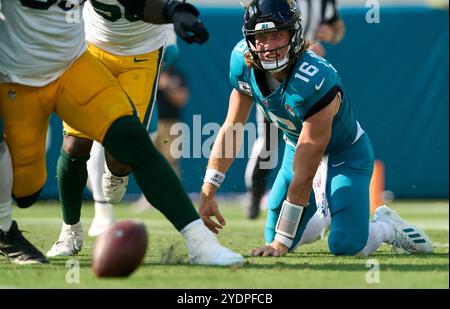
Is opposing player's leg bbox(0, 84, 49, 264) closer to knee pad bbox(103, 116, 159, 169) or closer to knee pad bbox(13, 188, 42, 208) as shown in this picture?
knee pad bbox(13, 188, 42, 208)

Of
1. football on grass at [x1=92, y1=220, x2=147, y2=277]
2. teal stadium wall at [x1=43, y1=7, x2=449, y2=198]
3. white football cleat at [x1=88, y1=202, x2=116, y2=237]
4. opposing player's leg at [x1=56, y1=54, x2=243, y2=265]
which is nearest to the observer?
football on grass at [x1=92, y1=220, x2=147, y2=277]

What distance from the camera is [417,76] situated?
34.1 ft

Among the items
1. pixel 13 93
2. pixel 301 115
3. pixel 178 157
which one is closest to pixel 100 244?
pixel 13 93

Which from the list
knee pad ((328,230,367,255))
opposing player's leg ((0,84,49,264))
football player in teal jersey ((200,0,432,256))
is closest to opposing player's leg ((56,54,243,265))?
opposing player's leg ((0,84,49,264))

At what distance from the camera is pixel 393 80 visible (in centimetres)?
1038

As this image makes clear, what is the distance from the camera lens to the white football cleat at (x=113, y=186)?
213 inches

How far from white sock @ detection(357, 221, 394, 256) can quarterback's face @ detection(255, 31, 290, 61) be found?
1153 mm

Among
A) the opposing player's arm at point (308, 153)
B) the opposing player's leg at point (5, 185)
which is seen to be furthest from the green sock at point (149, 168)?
the opposing player's arm at point (308, 153)

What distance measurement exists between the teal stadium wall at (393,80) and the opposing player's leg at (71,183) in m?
5.26

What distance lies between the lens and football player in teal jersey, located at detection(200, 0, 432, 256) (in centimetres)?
445

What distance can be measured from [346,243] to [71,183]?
1477 mm

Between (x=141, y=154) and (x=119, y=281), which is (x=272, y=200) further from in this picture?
(x=119, y=281)

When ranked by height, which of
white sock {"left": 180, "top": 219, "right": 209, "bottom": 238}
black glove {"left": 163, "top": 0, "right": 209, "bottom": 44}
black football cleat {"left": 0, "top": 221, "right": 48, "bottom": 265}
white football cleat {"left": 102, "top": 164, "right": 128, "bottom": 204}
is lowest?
white football cleat {"left": 102, "top": 164, "right": 128, "bottom": 204}
